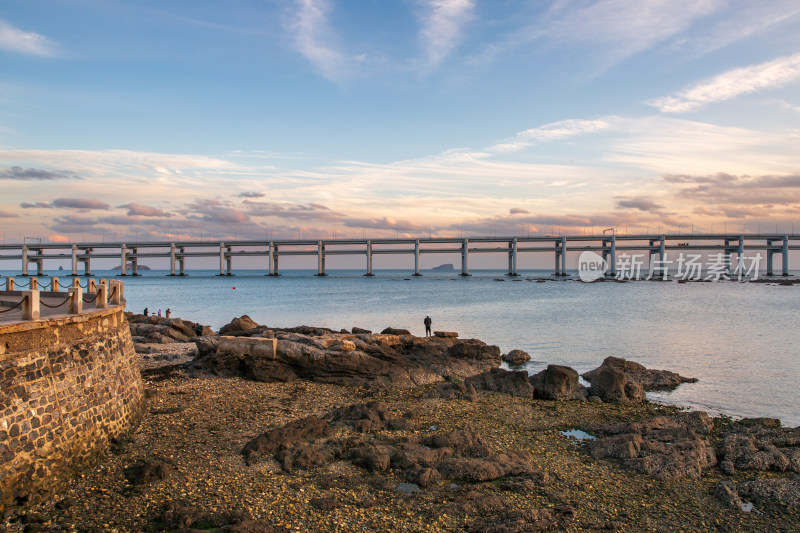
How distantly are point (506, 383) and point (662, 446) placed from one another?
5350 millimetres

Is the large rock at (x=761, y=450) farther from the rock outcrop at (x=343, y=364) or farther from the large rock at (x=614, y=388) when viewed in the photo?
the rock outcrop at (x=343, y=364)

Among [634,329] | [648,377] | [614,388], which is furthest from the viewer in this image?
[634,329]

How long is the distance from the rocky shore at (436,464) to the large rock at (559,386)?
49 millimetres

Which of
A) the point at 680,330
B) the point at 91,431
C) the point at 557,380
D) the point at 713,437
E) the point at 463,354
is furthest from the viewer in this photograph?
the point at 680,330

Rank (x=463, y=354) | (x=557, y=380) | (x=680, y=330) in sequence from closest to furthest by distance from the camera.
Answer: (x=557, y=380), (x=463, y=354), (x=680, y=330)

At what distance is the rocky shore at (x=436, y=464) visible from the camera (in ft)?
22.3

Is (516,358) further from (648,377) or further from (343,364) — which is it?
(343,364)

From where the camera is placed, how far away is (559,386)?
1374 centimetres

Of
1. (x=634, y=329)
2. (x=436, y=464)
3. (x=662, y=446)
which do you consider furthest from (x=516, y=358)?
(x=634, y=329)

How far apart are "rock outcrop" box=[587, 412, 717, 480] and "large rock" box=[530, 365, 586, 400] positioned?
9.07ft

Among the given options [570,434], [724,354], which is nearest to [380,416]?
[570,434]

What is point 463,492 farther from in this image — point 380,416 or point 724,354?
point 724,354

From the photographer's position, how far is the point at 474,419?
37.6ft

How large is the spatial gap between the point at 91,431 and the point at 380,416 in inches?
217
